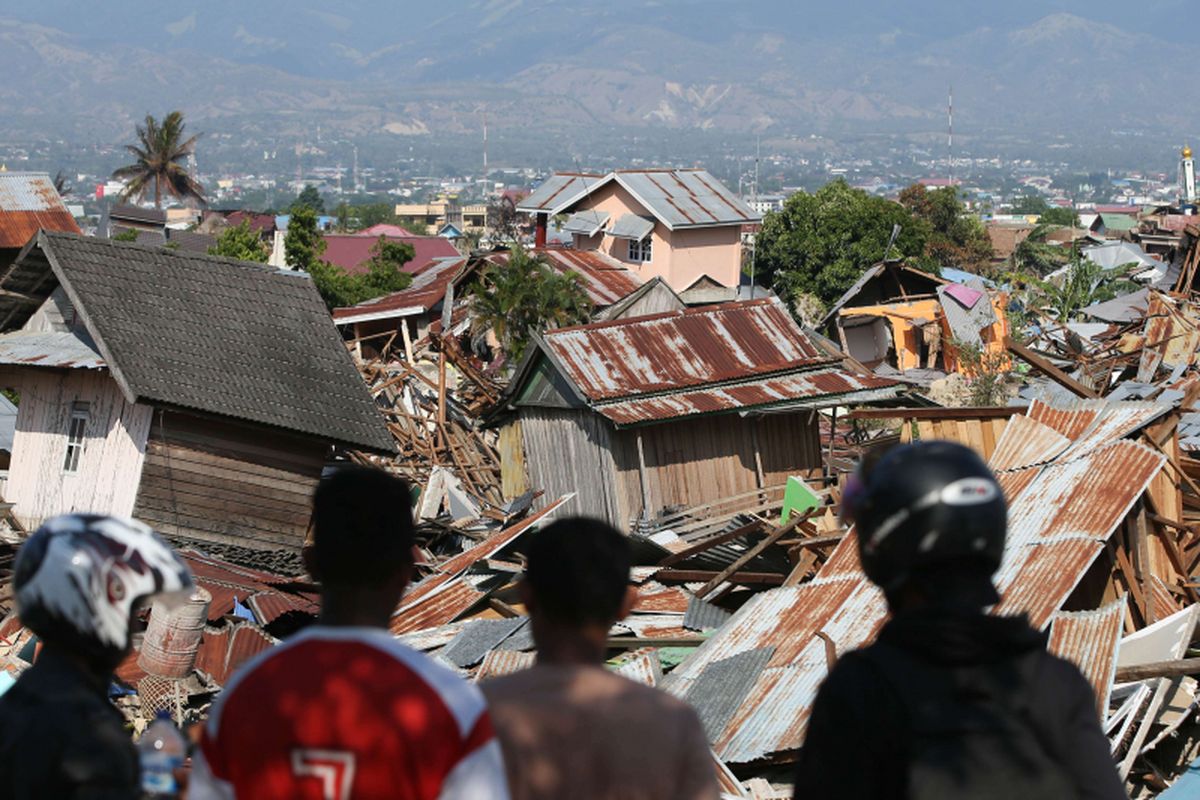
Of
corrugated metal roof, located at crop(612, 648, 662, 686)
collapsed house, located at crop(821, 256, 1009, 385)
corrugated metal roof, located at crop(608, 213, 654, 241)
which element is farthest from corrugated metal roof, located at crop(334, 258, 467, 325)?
corrugated metal roof, located at crop(612, 648, 662, 686)

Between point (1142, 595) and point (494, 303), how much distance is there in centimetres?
2165

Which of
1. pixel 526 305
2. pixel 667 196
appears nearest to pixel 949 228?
pixel 667 196

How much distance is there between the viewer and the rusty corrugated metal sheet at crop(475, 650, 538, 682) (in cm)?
1166

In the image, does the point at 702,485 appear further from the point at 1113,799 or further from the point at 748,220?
the point at 748,220

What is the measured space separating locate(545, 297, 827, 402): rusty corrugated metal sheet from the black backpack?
52.9ft

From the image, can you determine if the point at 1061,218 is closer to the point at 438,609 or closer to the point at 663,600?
the point at 663,600

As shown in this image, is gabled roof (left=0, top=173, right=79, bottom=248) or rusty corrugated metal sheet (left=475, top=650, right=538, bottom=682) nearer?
rusty corrugated metal sheet (left=475, top=650, right=538, bottom=682)

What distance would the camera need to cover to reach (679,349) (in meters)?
20.5

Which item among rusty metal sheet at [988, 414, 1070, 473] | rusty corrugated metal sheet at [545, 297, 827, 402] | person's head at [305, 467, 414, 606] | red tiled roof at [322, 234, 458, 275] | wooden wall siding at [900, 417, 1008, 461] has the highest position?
person's head at [305, 467, 414, 606]

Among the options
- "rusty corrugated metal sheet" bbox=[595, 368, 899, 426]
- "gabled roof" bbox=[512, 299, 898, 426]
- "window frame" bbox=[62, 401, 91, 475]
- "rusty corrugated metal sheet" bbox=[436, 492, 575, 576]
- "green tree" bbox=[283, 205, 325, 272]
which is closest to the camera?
"rusty corrugated metal sheet" bbox=[436, 492, 575, 576]

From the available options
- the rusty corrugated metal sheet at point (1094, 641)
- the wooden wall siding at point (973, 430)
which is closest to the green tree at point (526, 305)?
the wooden wall siding at point (973, 430)

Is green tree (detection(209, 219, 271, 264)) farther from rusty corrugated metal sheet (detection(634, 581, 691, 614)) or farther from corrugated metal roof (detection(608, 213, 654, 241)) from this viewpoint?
rusty corrugated metal sheet (detection(634, 581, 691, 614))

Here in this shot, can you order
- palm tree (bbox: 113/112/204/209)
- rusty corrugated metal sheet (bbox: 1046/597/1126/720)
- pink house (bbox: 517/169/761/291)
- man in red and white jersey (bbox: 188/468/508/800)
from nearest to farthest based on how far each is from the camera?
man in red and white jersey (bbox: 188/468/508/800) < rusty corrugated metal sheet (bbox: 1046/597/1126/720) < pink house (bbox: 517/169/761/291) < palm tree (bbox: 113/112/204/209)

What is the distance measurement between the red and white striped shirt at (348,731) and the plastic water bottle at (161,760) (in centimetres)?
31
